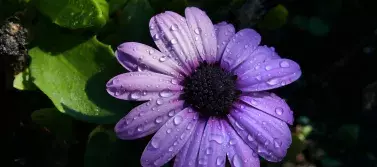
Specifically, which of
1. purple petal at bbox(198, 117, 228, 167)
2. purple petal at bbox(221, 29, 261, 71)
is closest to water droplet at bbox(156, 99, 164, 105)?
purple petal at bbox(198, 117, 228, 167)

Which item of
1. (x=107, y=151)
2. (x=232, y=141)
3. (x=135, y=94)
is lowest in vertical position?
(x=107, y=151)

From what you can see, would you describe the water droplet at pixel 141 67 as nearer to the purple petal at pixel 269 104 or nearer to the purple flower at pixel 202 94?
the purple flower at pixel 202 94

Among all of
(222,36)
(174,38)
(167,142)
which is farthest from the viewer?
(222,36)

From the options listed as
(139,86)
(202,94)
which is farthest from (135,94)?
(202,94)

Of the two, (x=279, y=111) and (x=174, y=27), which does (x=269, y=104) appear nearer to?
(x=279, y=111)

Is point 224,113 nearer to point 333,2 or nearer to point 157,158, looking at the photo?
point 157,158

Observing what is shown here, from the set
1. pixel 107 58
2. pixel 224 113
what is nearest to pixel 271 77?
pixel 224 113

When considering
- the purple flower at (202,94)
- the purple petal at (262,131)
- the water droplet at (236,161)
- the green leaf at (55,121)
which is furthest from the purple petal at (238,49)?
the green leaf at (55,121)
